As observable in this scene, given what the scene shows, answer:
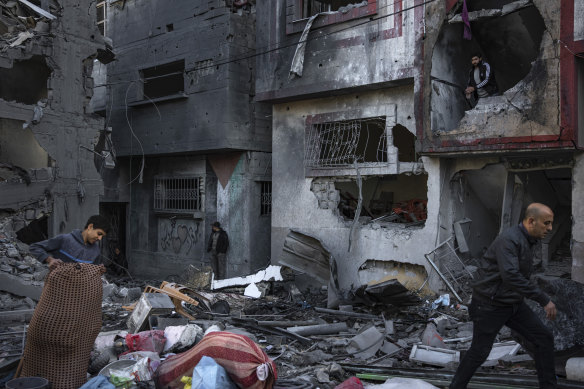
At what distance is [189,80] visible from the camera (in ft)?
50.8

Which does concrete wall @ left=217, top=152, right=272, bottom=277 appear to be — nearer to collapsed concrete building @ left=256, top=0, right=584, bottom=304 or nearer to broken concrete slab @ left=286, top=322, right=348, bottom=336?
collapsed concrete building @ left=256, top=0, right=584, bottom=304

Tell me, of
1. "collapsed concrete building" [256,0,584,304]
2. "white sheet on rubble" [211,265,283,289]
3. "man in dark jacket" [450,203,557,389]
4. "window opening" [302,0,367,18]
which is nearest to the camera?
"man in dark jacket" [450,203,557,389]

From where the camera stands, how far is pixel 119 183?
722 inches

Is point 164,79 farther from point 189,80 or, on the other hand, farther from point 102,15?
point 102,15

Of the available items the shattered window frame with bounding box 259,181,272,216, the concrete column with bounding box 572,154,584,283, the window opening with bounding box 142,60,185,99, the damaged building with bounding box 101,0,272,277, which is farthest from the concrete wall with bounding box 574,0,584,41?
the window opening with bounding box 142,60,185,99

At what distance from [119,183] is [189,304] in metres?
10.0

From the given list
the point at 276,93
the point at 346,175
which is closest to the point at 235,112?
the point at 276,93

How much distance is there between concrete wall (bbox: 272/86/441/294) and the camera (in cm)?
1098

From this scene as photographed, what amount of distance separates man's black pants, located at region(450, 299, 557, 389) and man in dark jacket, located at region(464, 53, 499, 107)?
649 cm

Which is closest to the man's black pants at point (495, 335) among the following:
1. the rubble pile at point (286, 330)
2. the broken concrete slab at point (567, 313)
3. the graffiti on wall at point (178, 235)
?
the rubble pile at point (286, 330)

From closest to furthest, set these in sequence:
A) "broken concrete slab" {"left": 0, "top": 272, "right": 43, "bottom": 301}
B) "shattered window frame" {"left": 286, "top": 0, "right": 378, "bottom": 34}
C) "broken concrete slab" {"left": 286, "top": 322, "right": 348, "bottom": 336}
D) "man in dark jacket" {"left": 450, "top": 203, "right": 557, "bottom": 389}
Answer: "man in dark jacket" {"left": 450, "top": 203, "right": 557, "bottom": 389}
"broken concrete slab" {"left": 286, "top": 322, "right": 348, "bottom": 336}
"broken concrete slab" {"left": 0, "top": 272, "right": 43, "bottom": 301}
"shattered window frame" {"left": 286, "top": 0, "right": 378, "bottom": 34}

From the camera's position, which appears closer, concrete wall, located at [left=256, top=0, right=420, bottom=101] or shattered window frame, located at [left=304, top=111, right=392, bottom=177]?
concrete wall, located at [left=256, top=0, right=420, bottom=101]

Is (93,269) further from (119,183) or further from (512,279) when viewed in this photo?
(119,183)

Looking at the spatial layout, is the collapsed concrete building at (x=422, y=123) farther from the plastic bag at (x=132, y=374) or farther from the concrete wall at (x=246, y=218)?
the plastic bag at (x=132, y=374)
